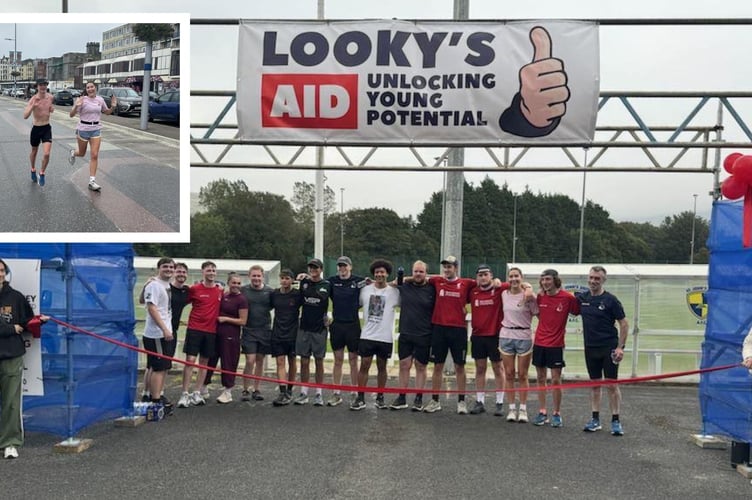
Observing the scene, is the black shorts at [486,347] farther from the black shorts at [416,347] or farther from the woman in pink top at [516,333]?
the black shorts at [416,347]

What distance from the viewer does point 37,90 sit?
251 inches

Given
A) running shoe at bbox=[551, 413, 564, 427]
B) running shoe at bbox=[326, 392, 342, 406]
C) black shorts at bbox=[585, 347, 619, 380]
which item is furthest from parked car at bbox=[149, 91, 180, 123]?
running shoe at bbox=[551, 413, 564, 427]

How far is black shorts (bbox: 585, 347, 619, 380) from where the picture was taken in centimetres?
858

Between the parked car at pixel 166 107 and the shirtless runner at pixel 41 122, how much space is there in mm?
788

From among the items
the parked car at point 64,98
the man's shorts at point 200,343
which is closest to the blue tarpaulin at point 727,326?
the man's shorts at point 200,343

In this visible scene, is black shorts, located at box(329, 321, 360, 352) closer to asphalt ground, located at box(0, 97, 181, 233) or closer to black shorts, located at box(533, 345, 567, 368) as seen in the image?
black shorts, located at box(533, 345, 567, 368)

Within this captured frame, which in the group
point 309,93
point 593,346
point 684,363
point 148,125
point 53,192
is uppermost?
point 309,93

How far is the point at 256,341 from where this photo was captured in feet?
32.6

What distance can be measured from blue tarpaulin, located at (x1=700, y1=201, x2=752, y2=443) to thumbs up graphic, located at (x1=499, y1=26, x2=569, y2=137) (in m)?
2.00

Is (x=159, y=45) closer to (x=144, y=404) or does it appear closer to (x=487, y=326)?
(x=144, y=404)

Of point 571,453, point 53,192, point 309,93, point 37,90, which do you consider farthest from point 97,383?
point 571,453

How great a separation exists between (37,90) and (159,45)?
42.0 inches

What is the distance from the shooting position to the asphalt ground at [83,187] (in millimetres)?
6363

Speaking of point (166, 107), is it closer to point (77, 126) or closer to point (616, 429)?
point (77, 126)
